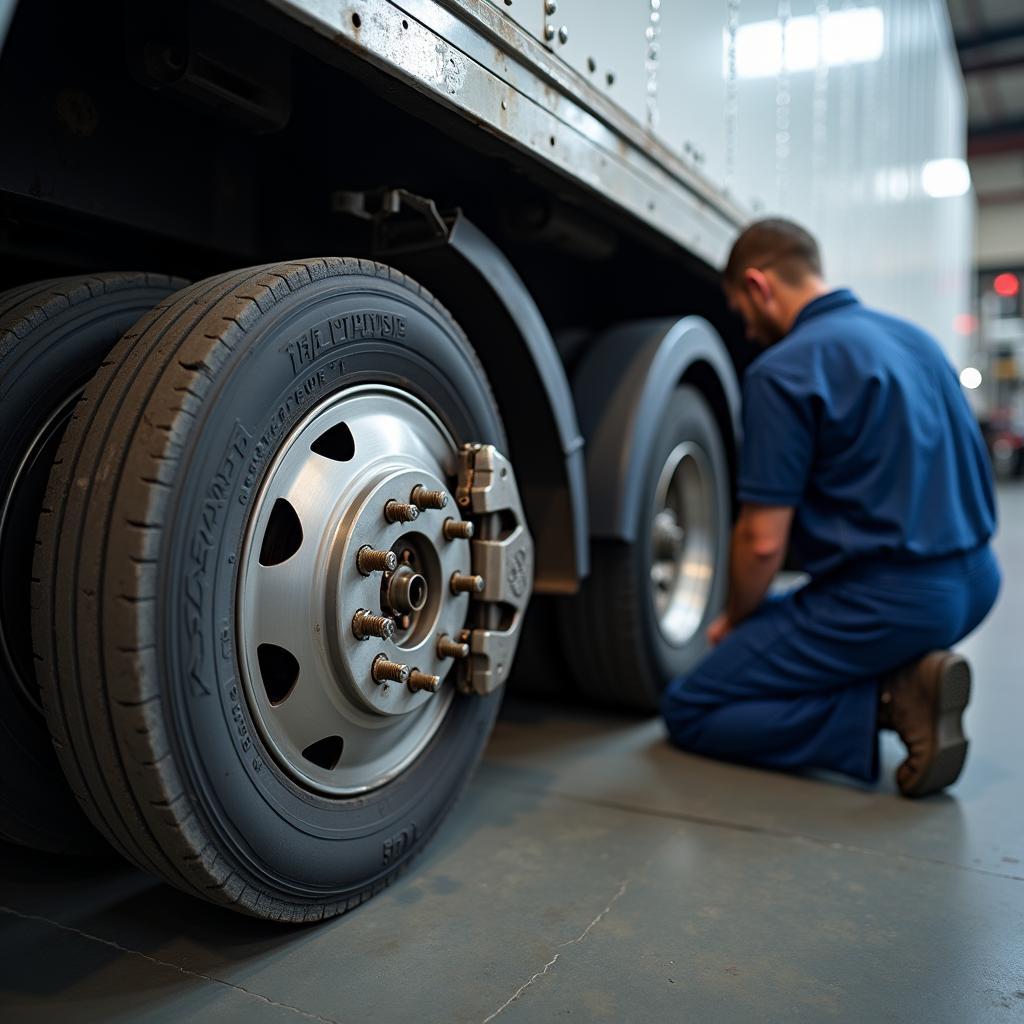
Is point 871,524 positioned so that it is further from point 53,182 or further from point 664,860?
point 53,182

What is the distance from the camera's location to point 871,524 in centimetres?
207

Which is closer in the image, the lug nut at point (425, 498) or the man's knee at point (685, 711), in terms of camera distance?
the lug nut at point (425, 498)

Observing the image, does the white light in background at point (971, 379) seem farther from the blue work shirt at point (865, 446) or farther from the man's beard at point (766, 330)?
the blue work shirt at point (865, 446)

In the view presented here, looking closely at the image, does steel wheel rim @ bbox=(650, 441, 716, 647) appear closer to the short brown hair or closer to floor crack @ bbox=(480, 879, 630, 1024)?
the short brown hair

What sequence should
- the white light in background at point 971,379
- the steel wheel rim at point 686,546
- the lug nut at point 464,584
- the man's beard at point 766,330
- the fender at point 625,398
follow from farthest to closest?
the white light in background at point 971,379
the steel wheel rim at point 686,546
the man's beard at point 766,330
the fender at point 625,398
the lug nut at point 464,584

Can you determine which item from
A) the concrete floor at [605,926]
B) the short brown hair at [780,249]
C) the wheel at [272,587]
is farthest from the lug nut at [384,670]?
the short brown hair at [780,249]

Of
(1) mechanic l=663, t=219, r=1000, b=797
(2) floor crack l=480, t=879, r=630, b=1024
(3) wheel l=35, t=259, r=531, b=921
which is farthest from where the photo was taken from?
(1) mechanic l=663, t=219, r=1000, b=797

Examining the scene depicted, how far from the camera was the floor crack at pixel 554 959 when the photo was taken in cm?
116

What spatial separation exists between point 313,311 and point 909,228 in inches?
215

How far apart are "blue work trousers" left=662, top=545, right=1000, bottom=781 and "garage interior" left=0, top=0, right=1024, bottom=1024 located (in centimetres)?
7

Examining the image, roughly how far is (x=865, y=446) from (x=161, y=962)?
1.61 m

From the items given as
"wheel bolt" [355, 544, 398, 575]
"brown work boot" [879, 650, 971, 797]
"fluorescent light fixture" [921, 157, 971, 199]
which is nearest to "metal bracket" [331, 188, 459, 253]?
"wheel bolt" [355, 544, 398, 575]

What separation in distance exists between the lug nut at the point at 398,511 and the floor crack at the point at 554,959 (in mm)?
624

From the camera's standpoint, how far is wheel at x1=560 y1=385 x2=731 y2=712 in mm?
2285
